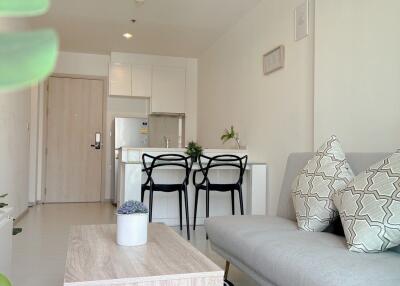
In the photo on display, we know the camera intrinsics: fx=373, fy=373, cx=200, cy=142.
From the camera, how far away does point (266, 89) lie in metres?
4.23

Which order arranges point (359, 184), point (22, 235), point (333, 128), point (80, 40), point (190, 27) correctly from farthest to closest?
point (80, 40), point (190, 27), point (22, 235), point (333, 128), point (359, 184)

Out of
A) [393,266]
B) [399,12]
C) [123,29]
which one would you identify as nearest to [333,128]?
[399,12]

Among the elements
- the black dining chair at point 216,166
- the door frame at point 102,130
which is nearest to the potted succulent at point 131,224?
the black dining chair at point 216,166

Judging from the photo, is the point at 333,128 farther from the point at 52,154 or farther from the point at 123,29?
the point at 52,154

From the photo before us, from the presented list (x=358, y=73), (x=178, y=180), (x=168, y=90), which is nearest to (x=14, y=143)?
(x=178, y=180)

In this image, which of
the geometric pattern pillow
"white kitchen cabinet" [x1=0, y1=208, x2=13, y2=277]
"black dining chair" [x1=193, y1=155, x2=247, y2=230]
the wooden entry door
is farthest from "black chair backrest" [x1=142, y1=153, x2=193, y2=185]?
the wooden entry door

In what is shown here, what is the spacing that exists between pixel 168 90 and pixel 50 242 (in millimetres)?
3920

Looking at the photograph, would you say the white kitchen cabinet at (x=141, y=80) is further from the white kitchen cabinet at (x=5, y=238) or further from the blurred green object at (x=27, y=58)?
the blurred green object at (x=27, y=58)

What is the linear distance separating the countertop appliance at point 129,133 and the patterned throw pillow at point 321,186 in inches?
184

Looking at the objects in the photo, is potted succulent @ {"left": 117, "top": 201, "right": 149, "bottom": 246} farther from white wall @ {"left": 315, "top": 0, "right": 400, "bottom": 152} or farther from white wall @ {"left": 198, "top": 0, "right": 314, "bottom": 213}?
white wall @ {"left": 198, "top": 0, "right": 314, "bottom": 213}

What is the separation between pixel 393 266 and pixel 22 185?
15.2 feet

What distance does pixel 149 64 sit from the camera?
6734 mm

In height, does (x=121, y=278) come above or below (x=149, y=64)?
below

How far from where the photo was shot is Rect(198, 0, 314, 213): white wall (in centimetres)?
354
